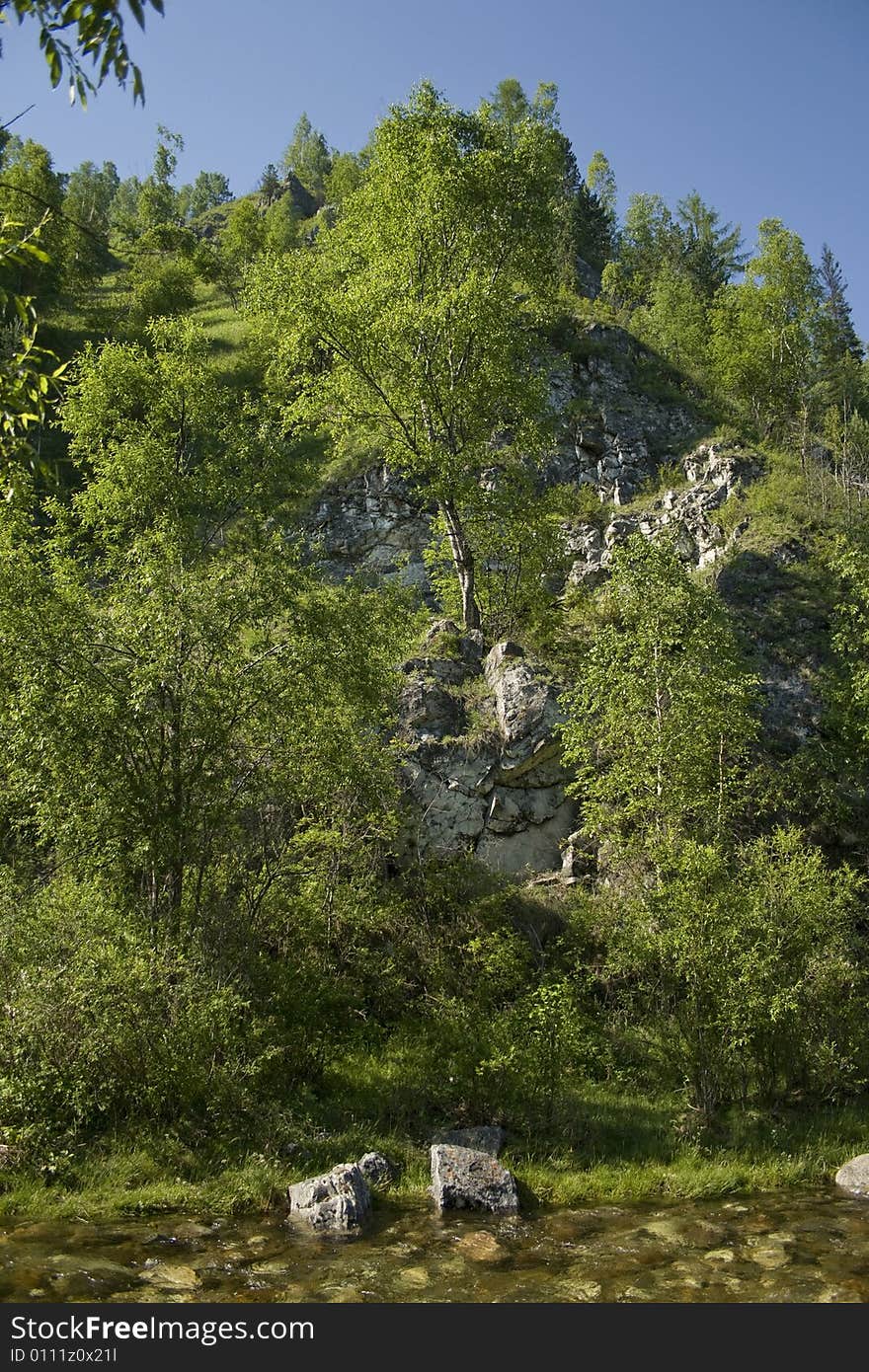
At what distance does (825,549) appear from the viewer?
87.7 ft

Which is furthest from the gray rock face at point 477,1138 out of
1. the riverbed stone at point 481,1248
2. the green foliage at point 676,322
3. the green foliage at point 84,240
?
the green foliage at point 676,322

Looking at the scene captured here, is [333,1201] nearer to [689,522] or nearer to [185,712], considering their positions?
[185,712]

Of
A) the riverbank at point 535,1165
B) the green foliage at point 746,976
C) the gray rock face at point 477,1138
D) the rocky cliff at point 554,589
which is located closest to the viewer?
the riverbank at point 535,1165

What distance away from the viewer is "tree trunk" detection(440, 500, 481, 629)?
24359mm

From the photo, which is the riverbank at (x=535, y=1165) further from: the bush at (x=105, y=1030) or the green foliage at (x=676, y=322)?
the green foliage at (x=676, y=322)

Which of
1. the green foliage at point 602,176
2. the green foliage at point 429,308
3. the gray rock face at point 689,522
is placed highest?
the green foliage at point 602,176

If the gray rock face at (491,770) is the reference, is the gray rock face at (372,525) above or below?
above

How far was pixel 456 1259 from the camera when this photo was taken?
900 cm

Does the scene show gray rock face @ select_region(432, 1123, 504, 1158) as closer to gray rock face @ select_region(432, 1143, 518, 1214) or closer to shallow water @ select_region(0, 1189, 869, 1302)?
gray rock face @ select_region(432, 1143, 518, 1214)

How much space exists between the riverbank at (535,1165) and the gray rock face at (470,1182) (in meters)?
0.31

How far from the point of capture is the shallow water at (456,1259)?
805 cm

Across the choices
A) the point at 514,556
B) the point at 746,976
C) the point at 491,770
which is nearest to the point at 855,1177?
the point at 746,976

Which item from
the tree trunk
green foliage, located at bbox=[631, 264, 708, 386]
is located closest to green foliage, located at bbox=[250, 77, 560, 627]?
the tree trunk
